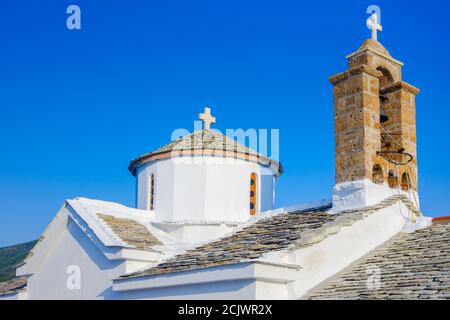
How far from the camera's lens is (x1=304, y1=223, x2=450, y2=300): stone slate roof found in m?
11.3

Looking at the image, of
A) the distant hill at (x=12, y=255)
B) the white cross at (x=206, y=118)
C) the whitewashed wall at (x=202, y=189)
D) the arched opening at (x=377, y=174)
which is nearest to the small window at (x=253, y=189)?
the whitewashed wall at (x=202, y=189)

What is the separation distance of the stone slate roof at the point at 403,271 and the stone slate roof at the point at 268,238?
30.9 inches

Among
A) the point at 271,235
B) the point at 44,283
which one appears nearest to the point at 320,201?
the point at 271,235

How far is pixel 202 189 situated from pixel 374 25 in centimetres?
678

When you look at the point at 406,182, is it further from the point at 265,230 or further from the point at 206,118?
the point at 206,118

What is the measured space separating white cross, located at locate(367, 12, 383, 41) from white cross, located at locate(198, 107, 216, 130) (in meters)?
6.80

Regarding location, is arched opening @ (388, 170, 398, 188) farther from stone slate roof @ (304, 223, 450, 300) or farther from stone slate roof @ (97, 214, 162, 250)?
stone slate roof @ (97, 214, 162, 250)

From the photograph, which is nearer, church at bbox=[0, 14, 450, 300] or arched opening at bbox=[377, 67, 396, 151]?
church at bbox=[0, 14, 450, 300]

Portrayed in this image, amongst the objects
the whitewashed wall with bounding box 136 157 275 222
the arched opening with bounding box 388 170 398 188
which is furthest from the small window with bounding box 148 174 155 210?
the arched opening with bounding box 388 170 398 188

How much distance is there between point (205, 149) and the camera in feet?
66.7

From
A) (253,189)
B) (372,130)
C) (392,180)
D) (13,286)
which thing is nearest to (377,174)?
(392,180)

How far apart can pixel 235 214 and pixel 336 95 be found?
5.86 m

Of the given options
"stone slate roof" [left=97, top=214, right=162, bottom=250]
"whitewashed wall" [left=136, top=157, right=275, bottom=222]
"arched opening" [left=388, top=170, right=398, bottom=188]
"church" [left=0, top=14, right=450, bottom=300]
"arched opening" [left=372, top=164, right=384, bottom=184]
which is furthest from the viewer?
"whitewashed wall" [left=136, top=157, right=275, bottom=222]
